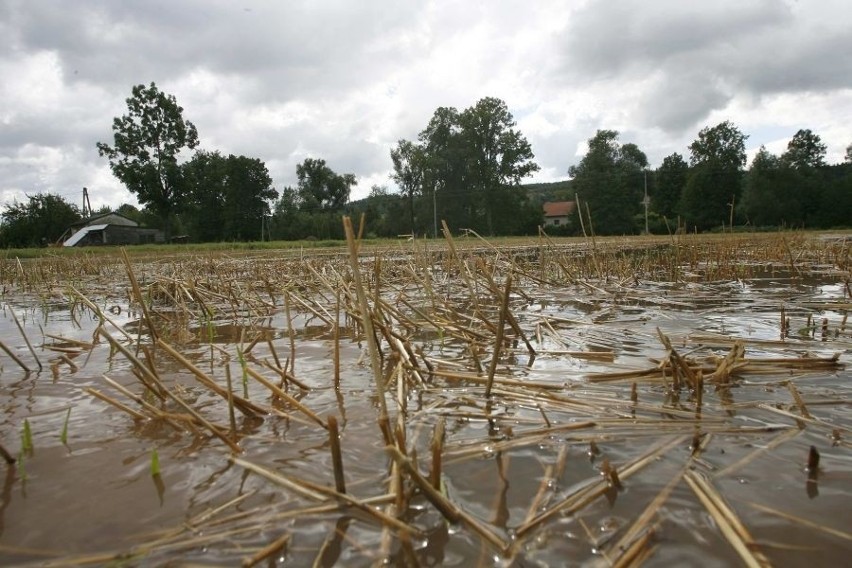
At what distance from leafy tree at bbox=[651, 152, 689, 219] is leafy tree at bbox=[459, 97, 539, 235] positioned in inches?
904

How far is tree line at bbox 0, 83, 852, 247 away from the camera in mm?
52469

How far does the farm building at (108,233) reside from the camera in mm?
59938

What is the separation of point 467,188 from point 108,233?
140 feet

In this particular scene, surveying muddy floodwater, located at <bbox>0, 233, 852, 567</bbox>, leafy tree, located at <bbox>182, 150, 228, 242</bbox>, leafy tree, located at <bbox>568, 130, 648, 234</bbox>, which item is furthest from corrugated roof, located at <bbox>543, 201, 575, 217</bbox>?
muddy floodwater, located at <bbox>0, 233, 852, 567</bbox>

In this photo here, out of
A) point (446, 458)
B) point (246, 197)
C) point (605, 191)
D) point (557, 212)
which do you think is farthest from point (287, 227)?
point (446, 458)

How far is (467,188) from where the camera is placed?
6353 centimetres

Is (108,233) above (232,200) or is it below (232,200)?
below

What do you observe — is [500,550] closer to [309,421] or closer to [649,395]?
[309,421]

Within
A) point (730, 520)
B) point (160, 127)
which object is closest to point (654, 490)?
point (730, 520)

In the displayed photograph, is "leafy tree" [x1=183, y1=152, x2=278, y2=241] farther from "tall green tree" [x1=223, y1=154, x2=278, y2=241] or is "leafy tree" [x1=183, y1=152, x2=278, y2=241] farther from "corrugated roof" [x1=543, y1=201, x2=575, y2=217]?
"corrugated roof" [x1=543, y1=201, x2=575, y2=217]

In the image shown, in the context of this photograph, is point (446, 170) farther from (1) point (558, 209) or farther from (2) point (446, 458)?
(2) point (446, 458)

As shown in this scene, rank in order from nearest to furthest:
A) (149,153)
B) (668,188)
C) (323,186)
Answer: (149,153), (668,188), (323,186)

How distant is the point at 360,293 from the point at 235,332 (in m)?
3.36

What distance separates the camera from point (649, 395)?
7.62ft
